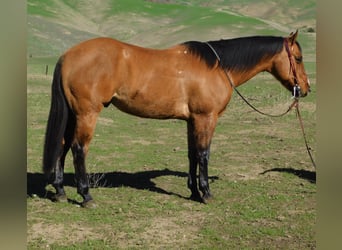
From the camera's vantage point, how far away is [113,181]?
647 centimetres

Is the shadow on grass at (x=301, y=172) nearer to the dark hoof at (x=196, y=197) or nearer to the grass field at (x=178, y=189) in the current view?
the grass field at (x=178, y=189)

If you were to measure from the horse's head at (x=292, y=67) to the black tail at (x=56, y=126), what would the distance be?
2.84 metres

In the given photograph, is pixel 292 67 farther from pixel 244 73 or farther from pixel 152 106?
pixel 152 106

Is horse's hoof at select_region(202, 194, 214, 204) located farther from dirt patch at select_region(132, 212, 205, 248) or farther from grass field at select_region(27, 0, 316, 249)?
dirt patch at select_region(132, 212, 205, 248)

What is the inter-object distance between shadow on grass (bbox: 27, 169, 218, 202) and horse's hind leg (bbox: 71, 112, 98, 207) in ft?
2.03

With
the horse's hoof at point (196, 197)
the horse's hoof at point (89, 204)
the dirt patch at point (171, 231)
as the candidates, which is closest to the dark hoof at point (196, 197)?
the horse's hoof at point (196, 197)

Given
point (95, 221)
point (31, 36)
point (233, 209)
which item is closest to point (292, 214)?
point (233, 209)

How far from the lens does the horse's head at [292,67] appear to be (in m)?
5.52

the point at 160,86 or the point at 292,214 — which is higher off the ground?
the point at 160,86

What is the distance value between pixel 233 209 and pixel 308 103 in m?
9.33

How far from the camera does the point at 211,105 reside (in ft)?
17.6

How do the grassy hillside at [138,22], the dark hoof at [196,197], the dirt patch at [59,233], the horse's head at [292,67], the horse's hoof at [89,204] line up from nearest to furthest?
1. the dirt patch at [59,233]
2. the horse's hoof at [89,204]
3. the horse's head at [292,67]
4. the dark hoof at [196,197]
5. the grassy hillside at [138,22]
